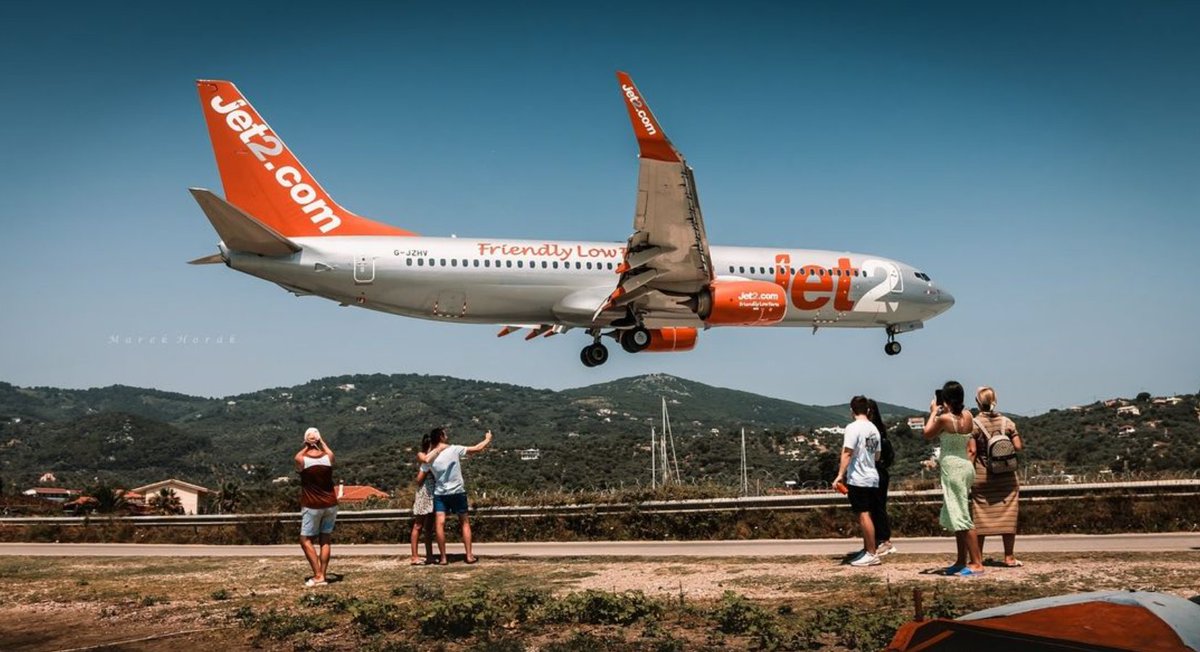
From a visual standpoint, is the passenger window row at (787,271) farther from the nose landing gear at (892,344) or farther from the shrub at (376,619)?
the shrub at (376,619)

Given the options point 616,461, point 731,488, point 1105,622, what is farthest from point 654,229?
point 616,461

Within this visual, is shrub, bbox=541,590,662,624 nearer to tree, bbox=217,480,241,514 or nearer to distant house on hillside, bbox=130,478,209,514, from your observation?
tree, bbox=217,480,241,514

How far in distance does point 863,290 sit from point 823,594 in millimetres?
22576

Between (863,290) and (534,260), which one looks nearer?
(534,260)

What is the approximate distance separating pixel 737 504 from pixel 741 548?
109 inches

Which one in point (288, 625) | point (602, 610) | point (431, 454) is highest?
point (431, 454)

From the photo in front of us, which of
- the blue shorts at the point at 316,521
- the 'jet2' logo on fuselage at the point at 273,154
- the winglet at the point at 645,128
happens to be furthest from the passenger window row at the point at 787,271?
the blue shorts at the point at 316,521

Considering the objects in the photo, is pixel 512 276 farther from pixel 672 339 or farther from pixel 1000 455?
pixel 1000 455

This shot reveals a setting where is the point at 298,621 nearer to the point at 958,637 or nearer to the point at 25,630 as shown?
the point at 25,630

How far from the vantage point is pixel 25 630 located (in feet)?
29.1

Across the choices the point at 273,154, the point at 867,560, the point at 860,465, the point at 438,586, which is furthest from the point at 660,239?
the point at 438,586

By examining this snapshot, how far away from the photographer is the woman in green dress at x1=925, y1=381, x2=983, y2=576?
10070 mm

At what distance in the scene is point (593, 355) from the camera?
29859 millimetres

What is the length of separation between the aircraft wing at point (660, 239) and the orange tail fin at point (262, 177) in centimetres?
715
